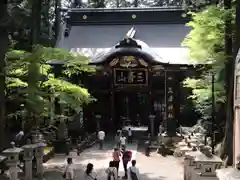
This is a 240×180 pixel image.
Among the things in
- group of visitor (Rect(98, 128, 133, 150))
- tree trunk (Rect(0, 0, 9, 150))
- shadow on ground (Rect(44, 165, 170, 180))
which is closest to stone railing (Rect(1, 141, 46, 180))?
shadow on ground (Rect(44, 165, 170, 180))

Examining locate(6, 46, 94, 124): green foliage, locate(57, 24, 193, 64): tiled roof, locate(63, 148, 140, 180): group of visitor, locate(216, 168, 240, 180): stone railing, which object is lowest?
locate(63, 148, 140, 180): group of visitor

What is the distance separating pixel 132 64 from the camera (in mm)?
24484

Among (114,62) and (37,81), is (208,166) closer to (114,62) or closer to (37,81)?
(37,81)

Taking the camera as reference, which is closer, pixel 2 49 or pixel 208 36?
pixel 2 49

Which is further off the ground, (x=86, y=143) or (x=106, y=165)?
(x=86, y=143)

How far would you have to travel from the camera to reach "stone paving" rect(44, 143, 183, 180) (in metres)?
14.8

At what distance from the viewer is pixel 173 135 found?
21.1m

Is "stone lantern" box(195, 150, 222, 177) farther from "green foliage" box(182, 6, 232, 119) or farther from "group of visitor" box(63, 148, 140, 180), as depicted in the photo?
"green foliage" box(182, 6, 232, 119)

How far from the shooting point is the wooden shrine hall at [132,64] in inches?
957

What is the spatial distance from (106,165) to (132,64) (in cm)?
900

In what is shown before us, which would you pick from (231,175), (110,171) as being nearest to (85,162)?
(110,171)

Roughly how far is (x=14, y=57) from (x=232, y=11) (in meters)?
7.80

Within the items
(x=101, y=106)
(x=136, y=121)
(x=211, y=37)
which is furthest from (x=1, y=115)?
(x=136, y=121)

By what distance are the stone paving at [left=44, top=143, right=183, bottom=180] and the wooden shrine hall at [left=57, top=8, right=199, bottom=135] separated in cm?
345
